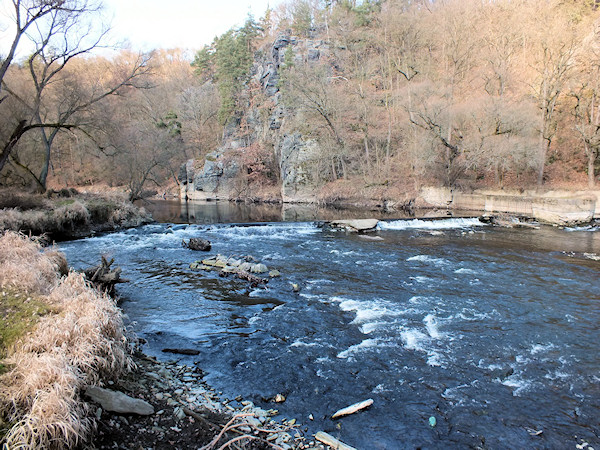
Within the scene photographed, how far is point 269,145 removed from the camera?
158 feet

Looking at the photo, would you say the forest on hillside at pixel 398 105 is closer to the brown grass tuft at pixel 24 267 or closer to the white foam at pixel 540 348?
the brown grass tuft at pixel 24 267

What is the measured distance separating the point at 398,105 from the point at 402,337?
92.5ft

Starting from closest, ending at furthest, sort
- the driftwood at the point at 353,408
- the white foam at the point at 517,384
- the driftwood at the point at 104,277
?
1. the driftwood at the point at 353,408
2. the white foam at the point at 517,384
3. the driftwood at the point at 104,277

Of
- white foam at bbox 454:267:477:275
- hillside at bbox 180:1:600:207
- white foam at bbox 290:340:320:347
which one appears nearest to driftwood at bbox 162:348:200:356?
white foam at bbox 290:340:320:347

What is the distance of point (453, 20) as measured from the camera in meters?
30.0

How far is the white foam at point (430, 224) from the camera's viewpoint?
70.2 ft

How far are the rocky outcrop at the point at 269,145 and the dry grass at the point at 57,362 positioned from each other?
33.1 metres

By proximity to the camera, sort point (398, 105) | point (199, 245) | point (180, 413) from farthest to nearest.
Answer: point (398, 105) < point (199, 245) < point (180, 413)

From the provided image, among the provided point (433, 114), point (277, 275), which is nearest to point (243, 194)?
point (433, 114)

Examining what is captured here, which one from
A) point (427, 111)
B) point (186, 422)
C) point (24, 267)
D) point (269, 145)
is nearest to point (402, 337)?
point (186, 422)

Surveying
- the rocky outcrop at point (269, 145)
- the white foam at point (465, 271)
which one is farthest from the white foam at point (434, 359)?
the rocky outcrop at point (269, 145)

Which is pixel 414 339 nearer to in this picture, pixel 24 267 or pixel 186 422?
pixel 186 422

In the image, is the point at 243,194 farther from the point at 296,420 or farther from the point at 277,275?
the point at 296,420

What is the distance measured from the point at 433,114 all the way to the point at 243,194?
25271mm
